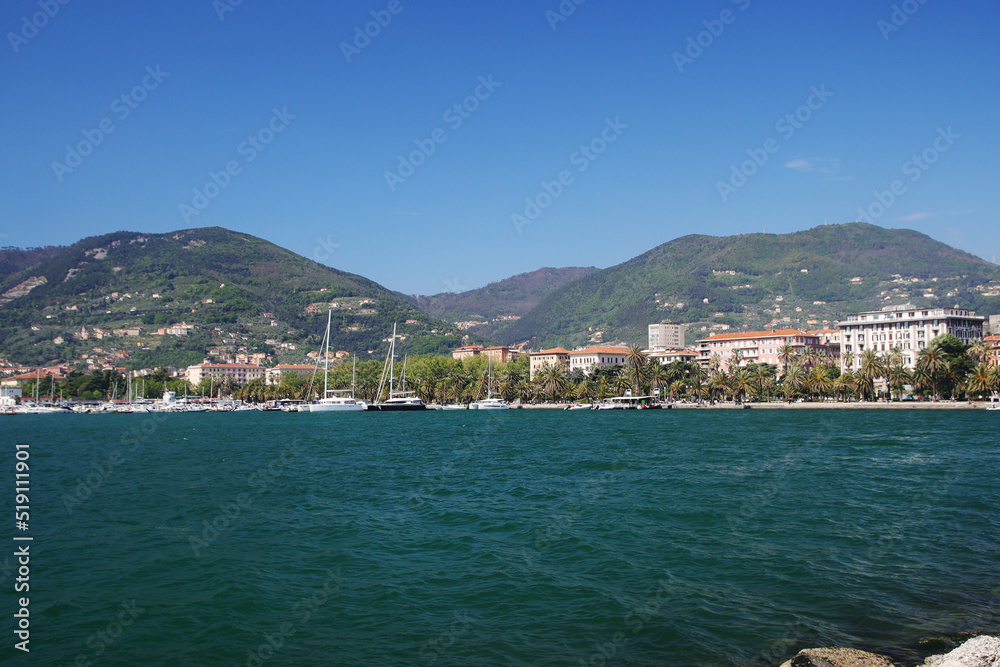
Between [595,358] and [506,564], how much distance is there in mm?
161203

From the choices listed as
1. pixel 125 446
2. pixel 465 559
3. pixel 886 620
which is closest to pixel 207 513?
pixel 465 559

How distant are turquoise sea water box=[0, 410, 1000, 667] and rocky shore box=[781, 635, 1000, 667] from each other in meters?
0.77

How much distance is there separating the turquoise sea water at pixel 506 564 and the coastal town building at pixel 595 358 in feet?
466

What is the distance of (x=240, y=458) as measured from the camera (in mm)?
39562

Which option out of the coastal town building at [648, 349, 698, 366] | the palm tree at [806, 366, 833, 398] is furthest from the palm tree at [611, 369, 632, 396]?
the coastal town building at [648, 349, 698, 366]

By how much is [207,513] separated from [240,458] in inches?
728

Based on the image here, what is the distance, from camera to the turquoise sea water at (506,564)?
11.4m

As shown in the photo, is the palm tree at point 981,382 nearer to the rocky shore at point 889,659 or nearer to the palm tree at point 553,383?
the palm tree at point 553,383

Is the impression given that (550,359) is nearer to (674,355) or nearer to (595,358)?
(595,358)

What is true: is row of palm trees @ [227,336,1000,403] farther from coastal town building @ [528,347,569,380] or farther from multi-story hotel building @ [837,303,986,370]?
coastal town building @ [528,347,569,380]

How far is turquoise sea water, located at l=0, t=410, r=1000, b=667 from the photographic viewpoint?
1135 centimetres

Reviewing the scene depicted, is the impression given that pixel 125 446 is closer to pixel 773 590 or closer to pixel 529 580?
pixel 529 580

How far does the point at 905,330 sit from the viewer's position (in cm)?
12431

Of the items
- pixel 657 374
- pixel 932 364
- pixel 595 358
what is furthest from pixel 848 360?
pixel 595 358
